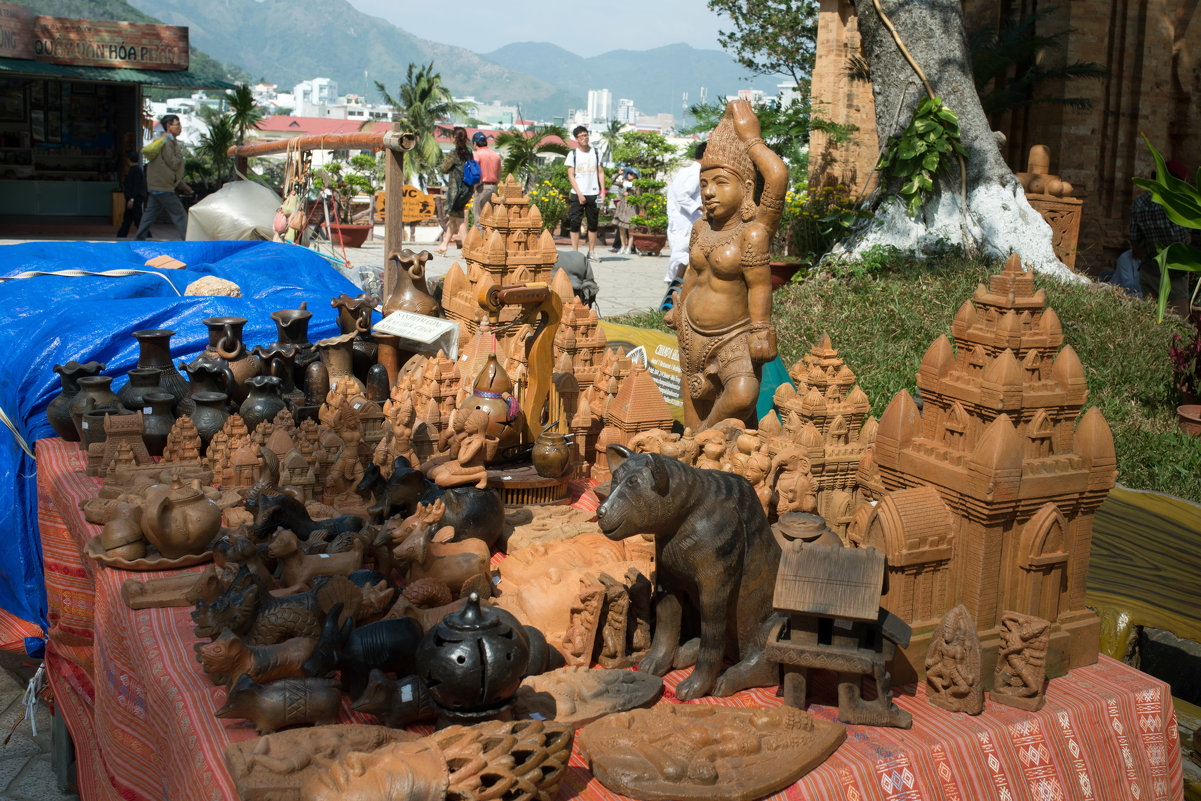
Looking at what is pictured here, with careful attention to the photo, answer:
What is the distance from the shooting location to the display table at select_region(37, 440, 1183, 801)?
6.84 feet

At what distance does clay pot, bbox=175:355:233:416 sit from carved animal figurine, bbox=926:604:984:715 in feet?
10.1

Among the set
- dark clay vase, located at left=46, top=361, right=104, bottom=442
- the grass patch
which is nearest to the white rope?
dark clay vase, located at left=46, top=361, right=104, bottom=442

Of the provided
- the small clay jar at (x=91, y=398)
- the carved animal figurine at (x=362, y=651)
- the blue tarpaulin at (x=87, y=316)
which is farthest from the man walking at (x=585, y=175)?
the carved animal figurine at (x=362, y=651)

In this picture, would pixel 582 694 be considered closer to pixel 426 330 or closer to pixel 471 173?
pixel 426 330

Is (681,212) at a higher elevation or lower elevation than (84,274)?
higher

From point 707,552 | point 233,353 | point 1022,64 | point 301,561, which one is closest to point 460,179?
point 1022,64

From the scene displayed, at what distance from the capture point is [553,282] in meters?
4.36

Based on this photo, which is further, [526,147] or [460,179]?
[526,147]

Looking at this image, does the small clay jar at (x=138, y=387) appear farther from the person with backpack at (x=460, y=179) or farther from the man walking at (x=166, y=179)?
the person with backpack at (x=460, y=179)

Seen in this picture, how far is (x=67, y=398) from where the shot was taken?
4270 mm

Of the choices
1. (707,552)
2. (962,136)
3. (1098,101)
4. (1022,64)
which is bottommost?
(707,552)

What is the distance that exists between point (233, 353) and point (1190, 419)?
224 inches

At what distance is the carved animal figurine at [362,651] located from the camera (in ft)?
7.47

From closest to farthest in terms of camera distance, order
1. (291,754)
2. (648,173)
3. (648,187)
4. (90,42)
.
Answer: (291,754) → (90,42) → (648,187) → (648,173)
